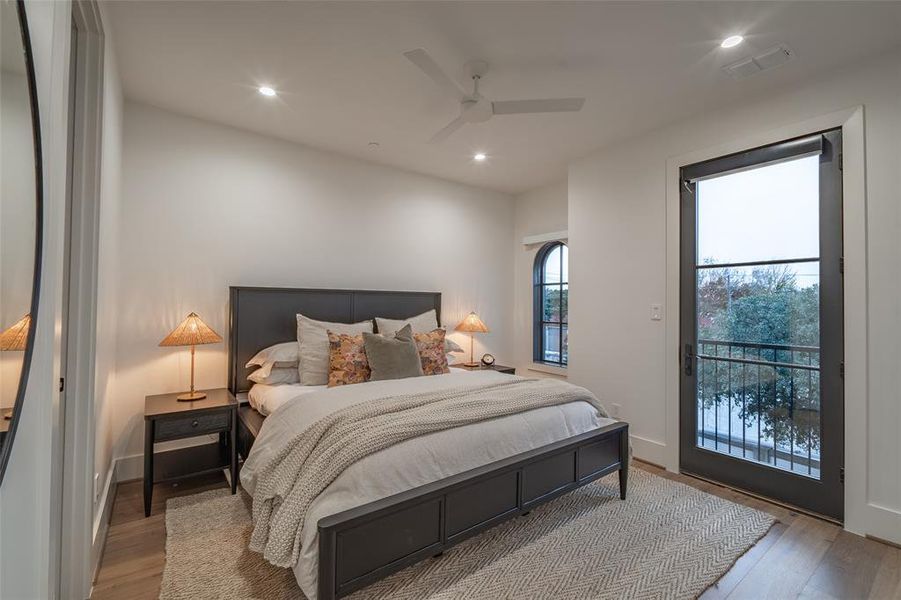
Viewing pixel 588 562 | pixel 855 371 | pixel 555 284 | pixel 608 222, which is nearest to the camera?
pixel 588 562

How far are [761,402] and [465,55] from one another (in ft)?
10.00

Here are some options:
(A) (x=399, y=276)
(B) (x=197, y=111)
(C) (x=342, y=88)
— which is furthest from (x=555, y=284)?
(B) (x=197, y=111)

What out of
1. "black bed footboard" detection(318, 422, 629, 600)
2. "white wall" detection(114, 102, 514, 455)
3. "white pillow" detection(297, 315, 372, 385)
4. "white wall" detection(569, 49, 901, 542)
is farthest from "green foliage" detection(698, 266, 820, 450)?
"white pillow" detection(297, 315, 372, 385)

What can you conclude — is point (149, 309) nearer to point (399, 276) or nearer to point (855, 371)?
point (399, 276)

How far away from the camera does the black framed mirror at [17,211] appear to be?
74cm

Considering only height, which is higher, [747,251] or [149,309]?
[747,251]

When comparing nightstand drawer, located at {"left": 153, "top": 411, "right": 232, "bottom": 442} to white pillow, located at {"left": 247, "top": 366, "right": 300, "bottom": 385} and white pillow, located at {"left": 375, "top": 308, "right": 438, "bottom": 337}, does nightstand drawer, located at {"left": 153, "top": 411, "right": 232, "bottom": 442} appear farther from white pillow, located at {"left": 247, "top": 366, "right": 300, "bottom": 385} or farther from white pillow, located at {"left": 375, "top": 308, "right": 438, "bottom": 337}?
white pillow, located at {"left": 375, "top": 308, "right": 438, "bottom": 337}

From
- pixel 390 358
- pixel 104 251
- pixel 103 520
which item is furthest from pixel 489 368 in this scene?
pixel 104 251

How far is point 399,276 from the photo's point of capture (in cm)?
439

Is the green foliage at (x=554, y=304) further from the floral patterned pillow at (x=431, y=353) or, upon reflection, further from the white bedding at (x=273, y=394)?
the white bedding at (x=273, y=394)

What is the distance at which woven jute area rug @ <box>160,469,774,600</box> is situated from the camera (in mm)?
1888

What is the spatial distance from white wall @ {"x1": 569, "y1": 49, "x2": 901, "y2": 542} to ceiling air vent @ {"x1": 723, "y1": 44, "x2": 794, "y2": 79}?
39 centimetres

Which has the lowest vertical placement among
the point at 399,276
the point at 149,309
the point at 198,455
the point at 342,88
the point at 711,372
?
the point at 198,455

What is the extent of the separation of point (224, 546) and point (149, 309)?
185 cm
